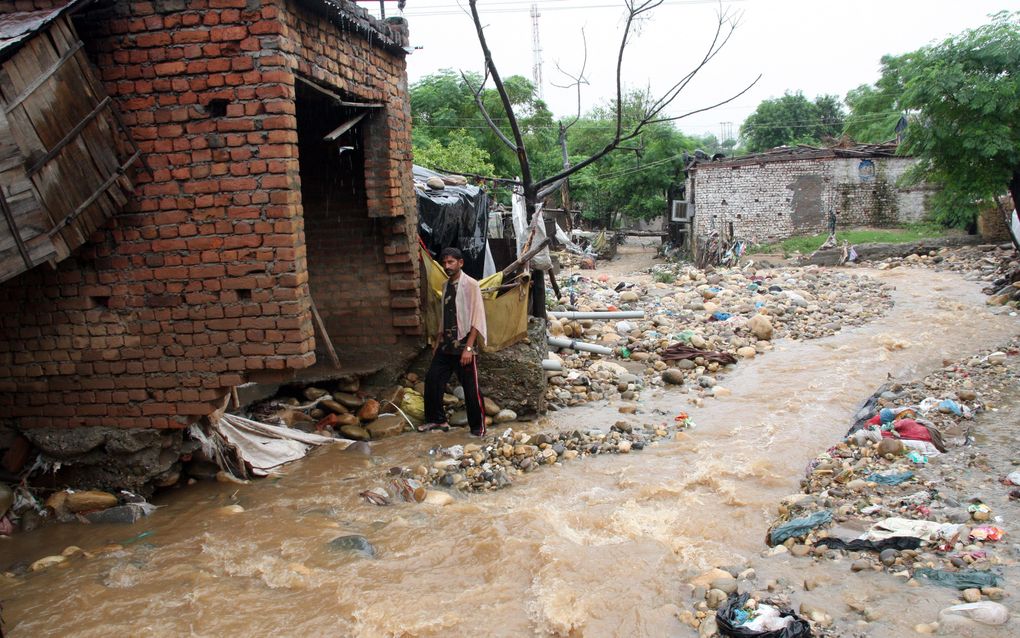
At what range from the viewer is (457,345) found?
5.82 meters

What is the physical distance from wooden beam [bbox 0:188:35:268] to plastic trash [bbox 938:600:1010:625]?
14.4 ft

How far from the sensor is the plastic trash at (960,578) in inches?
121

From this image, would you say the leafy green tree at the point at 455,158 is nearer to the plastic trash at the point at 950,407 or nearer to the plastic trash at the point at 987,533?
the plastic trash at the point at 950,407

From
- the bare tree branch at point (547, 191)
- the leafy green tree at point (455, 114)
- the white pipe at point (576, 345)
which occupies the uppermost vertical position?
the leafy green tree at point (455, 114)

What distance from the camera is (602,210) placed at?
31266mm

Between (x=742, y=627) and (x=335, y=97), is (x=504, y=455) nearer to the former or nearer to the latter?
(x=742, y=627)

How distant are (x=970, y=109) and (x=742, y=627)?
10294 mm

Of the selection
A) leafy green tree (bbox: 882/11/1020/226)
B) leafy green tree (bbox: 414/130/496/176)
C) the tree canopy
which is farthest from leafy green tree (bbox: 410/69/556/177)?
leafy green tree (bbox: 882/11/1020/226)

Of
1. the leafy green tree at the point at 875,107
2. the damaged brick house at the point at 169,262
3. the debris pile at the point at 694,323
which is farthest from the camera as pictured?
the leafy green tree at the point at 875,107

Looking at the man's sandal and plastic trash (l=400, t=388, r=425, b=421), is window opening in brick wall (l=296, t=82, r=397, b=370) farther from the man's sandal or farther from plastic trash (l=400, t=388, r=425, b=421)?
the man's sandal

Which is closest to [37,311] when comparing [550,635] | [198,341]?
[198,341]

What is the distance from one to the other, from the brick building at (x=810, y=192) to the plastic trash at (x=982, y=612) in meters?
20.1

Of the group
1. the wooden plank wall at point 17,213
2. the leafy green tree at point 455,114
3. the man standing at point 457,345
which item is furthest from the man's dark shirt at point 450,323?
the leafy green tree at point 455,114

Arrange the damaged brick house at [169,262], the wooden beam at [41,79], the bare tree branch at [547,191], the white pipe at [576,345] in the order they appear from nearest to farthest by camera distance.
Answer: the wooden beam at [41,79]
the damaged brick house at [169,262]
the bare tree branch at [547,191]
the white pipe at [576,345]
